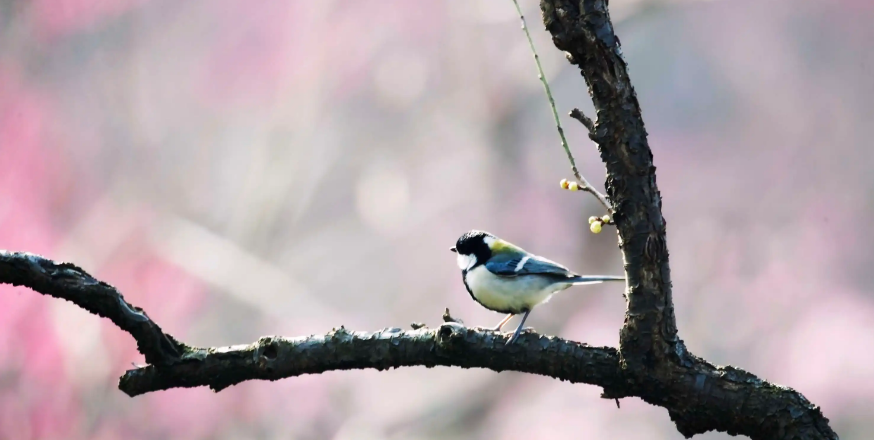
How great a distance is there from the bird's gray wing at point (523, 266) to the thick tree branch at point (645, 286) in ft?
1.46

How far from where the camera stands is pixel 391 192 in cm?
285

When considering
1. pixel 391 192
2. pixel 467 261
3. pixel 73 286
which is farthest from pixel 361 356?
pixel 391 192

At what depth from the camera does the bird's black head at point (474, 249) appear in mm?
1757

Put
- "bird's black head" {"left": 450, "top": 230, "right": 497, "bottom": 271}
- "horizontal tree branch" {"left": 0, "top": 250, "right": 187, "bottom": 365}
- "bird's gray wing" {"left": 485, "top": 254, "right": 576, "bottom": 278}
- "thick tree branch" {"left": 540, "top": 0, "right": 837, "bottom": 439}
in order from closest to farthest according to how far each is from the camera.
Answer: "thick tree branch" {"left": 540, "top": 0, "right": 837, "bottom": 439}, "horizontal tree branch" {"left": 0, "top": 250, "right": 187, "bottom": 365}, "bird's gray wing" {"left": 485, "top": 254, "right": 576, "bottom": 278}, "bird's black head" {"left": 450, "top": 230, "right": 497, "bottom": 271}

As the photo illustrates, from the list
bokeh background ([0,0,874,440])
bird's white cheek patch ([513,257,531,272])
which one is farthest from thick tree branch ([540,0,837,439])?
bokeh background ([0,0,874,440])

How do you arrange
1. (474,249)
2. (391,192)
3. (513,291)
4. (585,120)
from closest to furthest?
(585,120)
(513,291)
(474,249)
(391,192)

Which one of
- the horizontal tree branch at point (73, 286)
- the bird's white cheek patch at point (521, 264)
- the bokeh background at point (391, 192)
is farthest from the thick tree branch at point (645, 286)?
the bokeh background at point (391, 192)

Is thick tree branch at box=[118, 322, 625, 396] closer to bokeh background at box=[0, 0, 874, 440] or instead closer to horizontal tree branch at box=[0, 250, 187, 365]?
horizontal tree branch at box=[0, 250, 187, 365]

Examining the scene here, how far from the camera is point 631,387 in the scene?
117cm

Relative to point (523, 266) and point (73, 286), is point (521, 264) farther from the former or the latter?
point (73, 286)

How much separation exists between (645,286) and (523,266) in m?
0.55

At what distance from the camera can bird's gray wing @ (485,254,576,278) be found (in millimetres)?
1603

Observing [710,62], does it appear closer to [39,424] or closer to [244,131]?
[244,131]

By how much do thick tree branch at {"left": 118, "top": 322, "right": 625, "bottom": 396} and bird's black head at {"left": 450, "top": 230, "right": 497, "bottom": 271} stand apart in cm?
52
